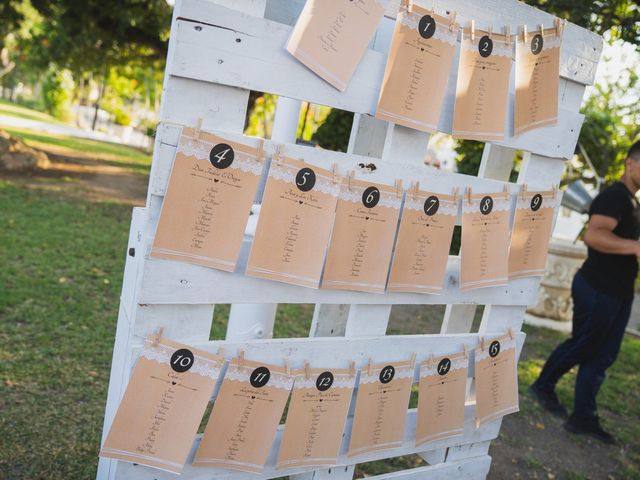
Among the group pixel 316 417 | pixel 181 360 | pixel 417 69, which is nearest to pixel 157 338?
pixel 181 360

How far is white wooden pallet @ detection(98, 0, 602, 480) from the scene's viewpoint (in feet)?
4.06

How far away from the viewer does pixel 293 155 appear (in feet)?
4.47

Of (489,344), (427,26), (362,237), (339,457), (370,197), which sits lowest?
(339,457)

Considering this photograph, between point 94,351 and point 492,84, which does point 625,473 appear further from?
point 94,351

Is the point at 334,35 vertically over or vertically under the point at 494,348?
over

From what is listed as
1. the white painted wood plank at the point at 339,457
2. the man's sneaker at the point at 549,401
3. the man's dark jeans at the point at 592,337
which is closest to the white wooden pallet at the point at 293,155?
the white painted wood plank at the point at 339,457

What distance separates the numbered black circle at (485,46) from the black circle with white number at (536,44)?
0.17 m

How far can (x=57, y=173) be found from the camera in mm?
10469

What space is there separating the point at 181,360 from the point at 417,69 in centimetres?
96

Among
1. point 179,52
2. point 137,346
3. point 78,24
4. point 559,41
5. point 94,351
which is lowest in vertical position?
point 94,351

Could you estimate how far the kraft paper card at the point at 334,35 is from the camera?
1.29 metres

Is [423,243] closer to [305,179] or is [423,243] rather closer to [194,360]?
[305,179]

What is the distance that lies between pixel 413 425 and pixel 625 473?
204cm

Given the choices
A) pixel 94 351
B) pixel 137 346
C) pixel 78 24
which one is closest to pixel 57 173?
pixel 78 24
